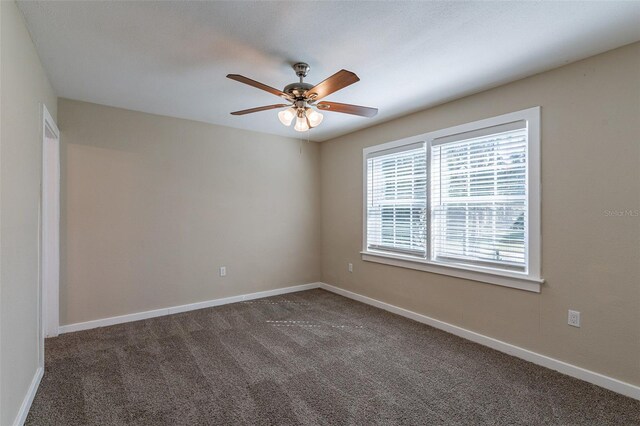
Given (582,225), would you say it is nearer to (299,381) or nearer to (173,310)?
(299,381)

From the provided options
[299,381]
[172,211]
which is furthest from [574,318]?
[172,211]

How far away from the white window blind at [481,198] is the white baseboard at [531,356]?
711mm

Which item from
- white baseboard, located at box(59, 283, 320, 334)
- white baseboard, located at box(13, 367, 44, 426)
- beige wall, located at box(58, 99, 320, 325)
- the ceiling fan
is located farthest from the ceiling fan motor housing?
white baseboard, located at box(59, 283, 320, 334)

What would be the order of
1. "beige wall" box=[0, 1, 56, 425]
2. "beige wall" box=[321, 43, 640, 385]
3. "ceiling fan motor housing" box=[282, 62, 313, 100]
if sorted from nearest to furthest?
"beige wall" box=[0, 1, 56, 425]
"beige wall" box=[321, 43, 640, 385]
"ceiling fan motor housing" box=[282, 62, 313, 100]

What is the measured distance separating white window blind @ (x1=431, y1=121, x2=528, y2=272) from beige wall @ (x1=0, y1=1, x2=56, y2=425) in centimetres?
352

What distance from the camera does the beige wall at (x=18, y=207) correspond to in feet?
5.41

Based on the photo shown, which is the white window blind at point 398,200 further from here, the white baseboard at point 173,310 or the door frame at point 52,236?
the door frame at point 52,236

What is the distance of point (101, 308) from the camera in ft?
11.4

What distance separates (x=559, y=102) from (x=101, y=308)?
4979mm

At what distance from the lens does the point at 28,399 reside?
204 centimetres

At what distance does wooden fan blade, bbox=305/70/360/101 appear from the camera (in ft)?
6.43

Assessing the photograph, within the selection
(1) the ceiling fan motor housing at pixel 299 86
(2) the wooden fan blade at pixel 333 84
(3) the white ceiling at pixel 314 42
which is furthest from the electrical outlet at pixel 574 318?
(1) the ceiling fan motor housing at pixel 299 86

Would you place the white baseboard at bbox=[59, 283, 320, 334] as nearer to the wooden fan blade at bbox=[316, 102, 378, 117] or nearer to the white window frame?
the white window frame

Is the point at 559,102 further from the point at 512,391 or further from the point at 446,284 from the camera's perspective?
the point at 512,391
